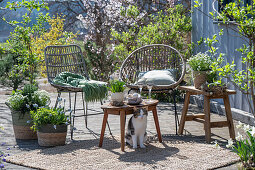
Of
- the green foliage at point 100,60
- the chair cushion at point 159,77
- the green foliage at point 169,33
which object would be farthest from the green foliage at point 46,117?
the green foliage at point 100,60

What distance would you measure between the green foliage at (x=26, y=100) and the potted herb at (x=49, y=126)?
0.80 ft

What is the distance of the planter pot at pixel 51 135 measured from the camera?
3.93m

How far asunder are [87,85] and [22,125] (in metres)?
0.81

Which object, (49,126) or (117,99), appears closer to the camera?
(117,99)

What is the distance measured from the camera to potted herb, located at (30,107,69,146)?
393 centimetres

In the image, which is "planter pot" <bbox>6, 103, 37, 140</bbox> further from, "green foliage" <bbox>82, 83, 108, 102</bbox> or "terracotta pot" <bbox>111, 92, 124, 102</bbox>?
"terracotta pot" <bbox>111, 92, 124, 102</bbox>

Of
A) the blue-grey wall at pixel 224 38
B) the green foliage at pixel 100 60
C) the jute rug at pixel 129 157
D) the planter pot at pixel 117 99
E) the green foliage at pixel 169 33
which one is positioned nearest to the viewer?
the jute rug at pixel 129 157

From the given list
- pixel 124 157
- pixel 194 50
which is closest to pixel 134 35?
pixel 194 50

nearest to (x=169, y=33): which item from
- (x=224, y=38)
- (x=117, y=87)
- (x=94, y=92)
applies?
(x=224, y=38)

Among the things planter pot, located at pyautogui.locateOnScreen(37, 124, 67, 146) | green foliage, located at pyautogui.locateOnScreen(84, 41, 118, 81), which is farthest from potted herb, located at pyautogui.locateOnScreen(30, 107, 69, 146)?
green foliage, located at pyautogui.locateOnScreen(84, 41, 118, 81)

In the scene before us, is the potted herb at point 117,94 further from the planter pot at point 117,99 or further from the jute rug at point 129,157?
the jute rug at point 129,157

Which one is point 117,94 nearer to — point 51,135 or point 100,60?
point 51,135

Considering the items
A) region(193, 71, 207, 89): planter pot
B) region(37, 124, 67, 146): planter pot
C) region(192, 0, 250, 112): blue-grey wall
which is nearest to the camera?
region(37, 124, 67, 146): planter pot

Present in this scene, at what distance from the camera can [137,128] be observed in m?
3.76
